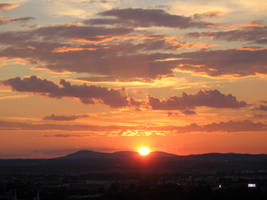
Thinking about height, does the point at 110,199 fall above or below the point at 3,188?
below

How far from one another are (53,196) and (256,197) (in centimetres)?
4200

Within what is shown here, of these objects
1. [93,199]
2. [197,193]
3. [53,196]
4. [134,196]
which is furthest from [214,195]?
[53,196]

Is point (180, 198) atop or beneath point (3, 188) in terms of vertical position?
beneath

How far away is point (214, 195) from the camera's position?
132m

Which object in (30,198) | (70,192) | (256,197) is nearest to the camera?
(256,197)

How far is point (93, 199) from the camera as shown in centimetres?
12862

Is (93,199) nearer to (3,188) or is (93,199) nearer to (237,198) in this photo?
(237,198)

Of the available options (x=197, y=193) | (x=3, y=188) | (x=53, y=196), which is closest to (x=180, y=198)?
(x=197, y=193)

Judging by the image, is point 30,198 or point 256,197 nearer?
point 256,197

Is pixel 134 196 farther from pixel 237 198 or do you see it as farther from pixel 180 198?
pixel 237 198

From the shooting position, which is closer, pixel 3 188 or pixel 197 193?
pixel 197 193

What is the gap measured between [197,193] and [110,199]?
61.3 ft

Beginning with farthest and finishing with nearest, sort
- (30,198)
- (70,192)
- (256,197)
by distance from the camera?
(70,192) → (30,198) → (256,197)

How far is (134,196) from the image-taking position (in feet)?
438
